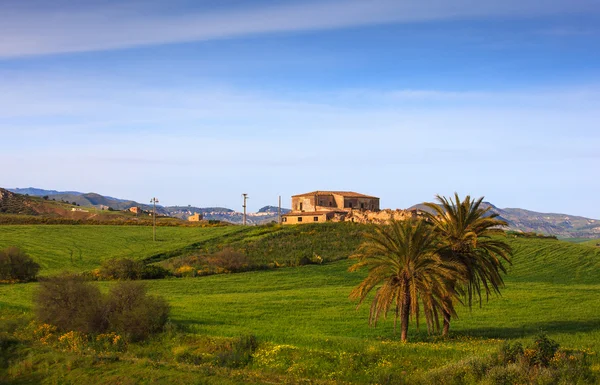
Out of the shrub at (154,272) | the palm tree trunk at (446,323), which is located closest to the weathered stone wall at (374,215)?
the shrub at (154,272)

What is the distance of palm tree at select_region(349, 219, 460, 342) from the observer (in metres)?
24.5

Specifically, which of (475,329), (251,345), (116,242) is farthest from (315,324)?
(116,242)

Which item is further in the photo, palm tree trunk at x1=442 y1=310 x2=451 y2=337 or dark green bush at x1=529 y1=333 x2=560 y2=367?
palm tree trunk at x1=442 y1=310 x2=451 y2=337

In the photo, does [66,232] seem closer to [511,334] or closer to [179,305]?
[179,305]

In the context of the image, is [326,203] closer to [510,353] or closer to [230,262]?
[230,262]

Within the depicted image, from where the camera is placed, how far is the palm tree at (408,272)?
964 inches

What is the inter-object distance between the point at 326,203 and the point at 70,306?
82302mm

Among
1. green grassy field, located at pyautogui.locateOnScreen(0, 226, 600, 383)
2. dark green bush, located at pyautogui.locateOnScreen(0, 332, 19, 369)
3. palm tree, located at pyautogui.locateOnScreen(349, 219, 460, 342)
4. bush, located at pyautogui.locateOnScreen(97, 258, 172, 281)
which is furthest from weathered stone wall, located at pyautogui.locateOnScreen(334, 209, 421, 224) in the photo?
dark green bush, located at pyautogui.locateOnScreen(0, 332, 19, 369)

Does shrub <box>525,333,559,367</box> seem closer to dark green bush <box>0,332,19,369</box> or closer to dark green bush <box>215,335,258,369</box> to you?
dark green bush <box>215,335,258,369</box>

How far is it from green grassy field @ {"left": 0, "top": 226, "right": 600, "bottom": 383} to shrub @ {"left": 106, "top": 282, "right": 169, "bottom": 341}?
3.38ft

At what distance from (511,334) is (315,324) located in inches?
382

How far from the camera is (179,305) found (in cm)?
3762

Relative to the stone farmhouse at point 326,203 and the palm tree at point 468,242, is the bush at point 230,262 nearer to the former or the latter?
Answer: the palm tree at point 468,242

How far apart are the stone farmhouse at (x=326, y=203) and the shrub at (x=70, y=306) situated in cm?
7328
